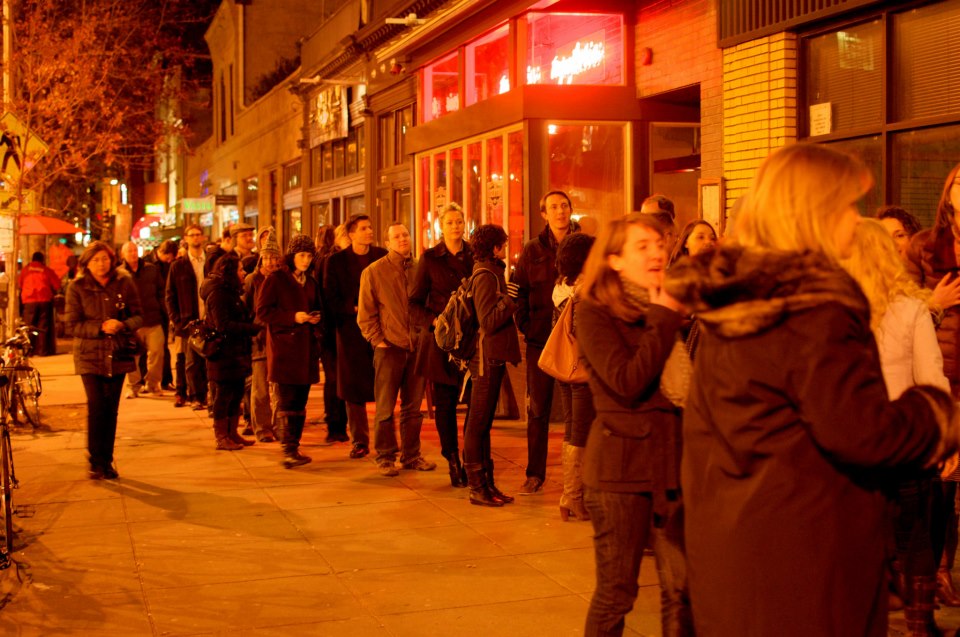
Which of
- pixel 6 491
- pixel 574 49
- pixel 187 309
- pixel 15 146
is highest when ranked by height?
pixel 574 49

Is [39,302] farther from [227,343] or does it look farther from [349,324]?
[349,324]

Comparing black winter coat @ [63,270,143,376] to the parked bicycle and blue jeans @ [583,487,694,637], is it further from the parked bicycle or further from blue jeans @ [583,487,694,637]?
blue jeans @ [583,487,694,637]

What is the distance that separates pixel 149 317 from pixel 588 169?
233 inches

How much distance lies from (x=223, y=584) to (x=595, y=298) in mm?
3175

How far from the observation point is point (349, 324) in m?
10.5

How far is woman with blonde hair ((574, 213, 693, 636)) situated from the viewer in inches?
171

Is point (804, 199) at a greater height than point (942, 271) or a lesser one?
greater

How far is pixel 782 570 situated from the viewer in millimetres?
3025

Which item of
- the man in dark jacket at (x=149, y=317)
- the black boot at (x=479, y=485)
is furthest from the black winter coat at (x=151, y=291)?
the black boot at (x=479, y=485)

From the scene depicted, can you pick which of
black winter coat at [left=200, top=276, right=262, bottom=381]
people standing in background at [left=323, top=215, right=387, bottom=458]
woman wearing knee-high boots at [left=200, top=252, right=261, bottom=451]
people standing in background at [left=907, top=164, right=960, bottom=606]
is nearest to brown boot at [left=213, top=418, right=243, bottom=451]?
woman wearing knee-high boots at [left=200, top=252, right=261, bottom=451]

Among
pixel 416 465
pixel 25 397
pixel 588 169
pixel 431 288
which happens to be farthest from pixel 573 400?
pixel 25 397

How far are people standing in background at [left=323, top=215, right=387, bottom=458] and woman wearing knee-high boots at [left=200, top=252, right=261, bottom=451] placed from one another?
878mm

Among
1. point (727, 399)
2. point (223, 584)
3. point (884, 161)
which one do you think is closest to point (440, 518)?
point (223, 584)

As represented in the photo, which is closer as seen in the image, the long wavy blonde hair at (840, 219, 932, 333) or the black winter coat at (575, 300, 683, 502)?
the long wavy blonde hair at (840, 219, 932, 333)
